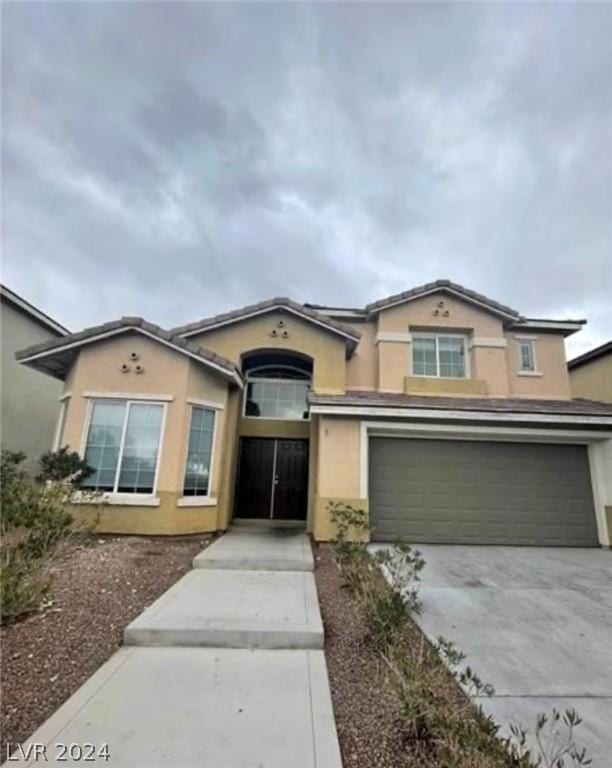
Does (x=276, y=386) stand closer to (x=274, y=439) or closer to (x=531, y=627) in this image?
(x=274, y=439)

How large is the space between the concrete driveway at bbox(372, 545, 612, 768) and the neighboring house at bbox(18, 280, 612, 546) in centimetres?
154

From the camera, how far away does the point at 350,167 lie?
1341 cm

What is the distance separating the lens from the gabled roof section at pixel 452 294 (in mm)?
14366

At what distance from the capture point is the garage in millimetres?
10195

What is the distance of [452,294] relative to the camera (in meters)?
14.6

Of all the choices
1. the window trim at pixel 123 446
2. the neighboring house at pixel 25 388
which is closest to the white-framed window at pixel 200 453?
the window trim at pixel 123 446

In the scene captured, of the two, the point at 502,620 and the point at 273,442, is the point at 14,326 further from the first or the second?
the point at 502,620

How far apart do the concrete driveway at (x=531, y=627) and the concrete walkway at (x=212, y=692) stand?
169 centimetres

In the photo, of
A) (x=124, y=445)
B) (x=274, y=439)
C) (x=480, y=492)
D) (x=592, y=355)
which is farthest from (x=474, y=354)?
(x=124, y=445)

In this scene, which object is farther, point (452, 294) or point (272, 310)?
point (452, 294)

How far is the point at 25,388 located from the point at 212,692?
43.4ft

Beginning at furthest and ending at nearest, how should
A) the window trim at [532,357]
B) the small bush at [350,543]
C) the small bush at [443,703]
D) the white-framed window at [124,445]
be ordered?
1. the window trim at [532,357]
2. the white-framed window at [124,445]
3. the small bush at [350,543]
4. the small bush at [443,703]

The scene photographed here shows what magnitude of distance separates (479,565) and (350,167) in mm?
12785

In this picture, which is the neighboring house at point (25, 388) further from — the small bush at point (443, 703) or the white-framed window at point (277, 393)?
the small bush at point (443, 703)
